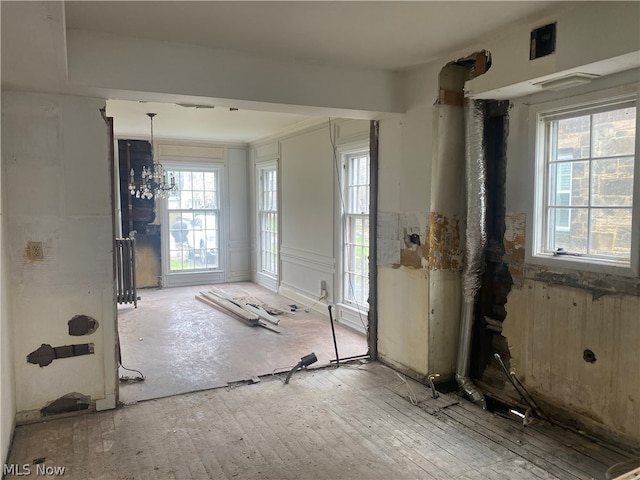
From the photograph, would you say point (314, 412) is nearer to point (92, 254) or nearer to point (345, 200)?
point (92, 254)

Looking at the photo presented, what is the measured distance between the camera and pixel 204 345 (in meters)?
5.16

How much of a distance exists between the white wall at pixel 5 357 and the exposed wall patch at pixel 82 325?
375mm

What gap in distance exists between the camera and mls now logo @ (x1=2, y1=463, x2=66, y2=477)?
2.70 m

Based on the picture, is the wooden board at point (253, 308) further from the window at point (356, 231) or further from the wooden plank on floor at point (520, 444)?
the wooden plank on floor at point (520, 444)

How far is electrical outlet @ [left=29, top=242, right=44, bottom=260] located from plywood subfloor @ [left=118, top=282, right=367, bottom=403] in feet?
4.23

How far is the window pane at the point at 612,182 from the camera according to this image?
2875 mm

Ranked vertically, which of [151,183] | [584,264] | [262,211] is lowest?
[584,264]

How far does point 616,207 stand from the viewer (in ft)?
9.61

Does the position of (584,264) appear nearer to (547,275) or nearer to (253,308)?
(547,275)

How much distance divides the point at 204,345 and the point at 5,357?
2.39 m

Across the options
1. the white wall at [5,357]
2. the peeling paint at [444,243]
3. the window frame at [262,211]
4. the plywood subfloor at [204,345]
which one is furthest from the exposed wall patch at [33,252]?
the window frame at [262,211]

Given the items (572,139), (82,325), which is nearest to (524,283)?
(572,139)

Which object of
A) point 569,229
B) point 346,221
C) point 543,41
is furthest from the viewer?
point 346,221

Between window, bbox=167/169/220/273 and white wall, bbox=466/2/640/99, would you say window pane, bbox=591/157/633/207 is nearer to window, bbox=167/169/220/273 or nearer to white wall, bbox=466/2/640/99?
white wall, bbox=466/2/640/99
